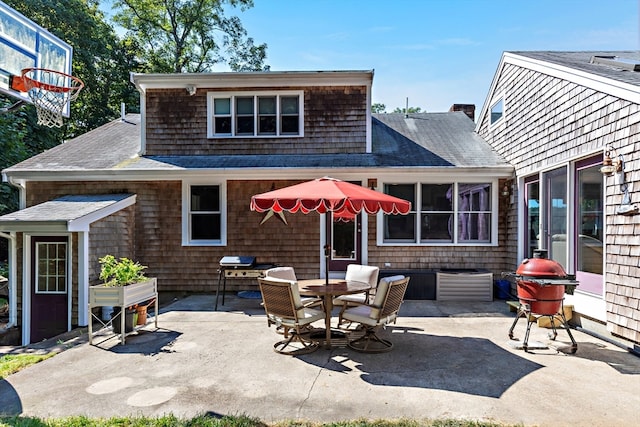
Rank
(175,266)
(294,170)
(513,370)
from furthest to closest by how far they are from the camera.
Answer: (175,266)
(294,170)
(513,370)

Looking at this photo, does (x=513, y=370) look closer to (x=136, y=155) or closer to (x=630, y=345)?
(x=630, y=345)

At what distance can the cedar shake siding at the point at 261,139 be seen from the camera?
947 cm

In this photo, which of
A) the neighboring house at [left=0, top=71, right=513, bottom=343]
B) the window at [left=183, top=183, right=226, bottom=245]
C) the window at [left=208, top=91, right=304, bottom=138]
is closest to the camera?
the neighboring house at [left=0, top=71, right=513, bottom=343]

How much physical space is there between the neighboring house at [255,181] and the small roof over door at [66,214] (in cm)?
6

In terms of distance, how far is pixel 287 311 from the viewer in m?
4.77

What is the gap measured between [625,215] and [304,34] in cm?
1355

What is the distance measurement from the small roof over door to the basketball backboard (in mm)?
1914

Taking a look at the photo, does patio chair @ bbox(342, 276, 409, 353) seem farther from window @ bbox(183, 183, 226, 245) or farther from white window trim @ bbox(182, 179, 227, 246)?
window @ bbox(183, 183, 226, 245)

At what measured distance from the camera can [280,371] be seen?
4238 mm

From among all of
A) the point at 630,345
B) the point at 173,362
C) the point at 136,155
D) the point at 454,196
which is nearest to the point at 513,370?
the point at 630,345

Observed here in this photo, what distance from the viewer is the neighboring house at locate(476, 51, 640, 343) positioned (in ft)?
15.6

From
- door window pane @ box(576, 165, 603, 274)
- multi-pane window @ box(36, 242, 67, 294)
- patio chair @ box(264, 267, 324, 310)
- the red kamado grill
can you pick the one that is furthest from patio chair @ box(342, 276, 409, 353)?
multi-pane window @ box(36, 242, 67, 294)

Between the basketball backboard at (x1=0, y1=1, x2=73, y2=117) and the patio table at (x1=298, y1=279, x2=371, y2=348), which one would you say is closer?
the patio table at (x1=298, y1=279, x2=371, y2=348)

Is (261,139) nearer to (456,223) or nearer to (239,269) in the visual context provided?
(239,269)
